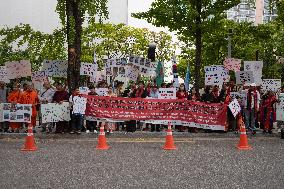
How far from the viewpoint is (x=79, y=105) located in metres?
17.4

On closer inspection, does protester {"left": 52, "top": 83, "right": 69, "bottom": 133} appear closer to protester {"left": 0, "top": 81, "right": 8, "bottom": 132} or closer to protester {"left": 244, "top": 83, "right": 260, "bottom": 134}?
protester {"left": 0, "top": 81, "right": 8, "bottom": 132}

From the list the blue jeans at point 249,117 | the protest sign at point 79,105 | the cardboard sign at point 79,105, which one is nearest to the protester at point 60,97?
the cardboard sign at point 79,105

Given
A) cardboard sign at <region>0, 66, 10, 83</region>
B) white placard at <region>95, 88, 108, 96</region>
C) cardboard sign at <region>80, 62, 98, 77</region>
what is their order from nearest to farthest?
white placard at <region>95, 88, 108, 96</region>, cardboard sign at <region>0, 66, 10, 83</region>, cardboard sign at <region>80, 62, 98, 77</region>

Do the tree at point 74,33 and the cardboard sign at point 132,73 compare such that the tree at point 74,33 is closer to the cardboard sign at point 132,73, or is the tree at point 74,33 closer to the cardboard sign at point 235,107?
the cardboard sign at point 132,73

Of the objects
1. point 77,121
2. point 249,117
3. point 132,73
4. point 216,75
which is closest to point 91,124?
point 77,121

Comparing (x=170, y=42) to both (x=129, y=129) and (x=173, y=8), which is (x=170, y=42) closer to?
(x=173, y=8)

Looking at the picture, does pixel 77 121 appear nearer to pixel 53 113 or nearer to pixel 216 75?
pixel 53 113

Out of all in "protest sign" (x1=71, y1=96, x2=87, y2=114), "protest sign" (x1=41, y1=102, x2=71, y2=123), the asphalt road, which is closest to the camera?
the asphalt road

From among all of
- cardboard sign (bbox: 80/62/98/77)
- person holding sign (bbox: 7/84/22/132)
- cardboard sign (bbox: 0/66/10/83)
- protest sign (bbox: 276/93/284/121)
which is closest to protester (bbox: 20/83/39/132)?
person holding sign (bbox: 7/84/22/132)

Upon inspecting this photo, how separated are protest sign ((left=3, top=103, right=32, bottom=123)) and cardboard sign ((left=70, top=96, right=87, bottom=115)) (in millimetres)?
1593

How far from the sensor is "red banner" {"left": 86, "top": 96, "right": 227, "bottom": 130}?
59.2ft

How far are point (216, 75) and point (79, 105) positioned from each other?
600 cm

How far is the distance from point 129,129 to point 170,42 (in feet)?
141

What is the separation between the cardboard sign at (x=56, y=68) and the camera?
66.7 feet
